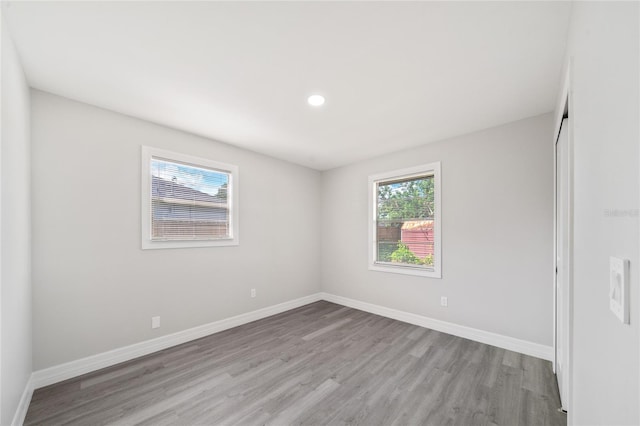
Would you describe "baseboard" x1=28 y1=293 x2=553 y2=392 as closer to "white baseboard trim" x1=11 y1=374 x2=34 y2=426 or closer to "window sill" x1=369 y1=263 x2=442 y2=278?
"white baseboard trim" x1=11 y1=374 x2=34 y2=426

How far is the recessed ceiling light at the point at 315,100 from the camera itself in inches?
96.8

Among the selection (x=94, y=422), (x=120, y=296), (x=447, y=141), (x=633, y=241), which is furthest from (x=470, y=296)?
(x=120, y=296)

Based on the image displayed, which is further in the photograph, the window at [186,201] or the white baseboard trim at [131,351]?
the window at [186,201]

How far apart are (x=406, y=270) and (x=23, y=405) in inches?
159

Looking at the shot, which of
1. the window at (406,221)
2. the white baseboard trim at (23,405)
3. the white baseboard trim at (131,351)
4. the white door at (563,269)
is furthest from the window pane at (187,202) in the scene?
the white door at (563,269)

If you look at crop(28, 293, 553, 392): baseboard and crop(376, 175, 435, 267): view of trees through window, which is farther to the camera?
crop(376, 175, 435, 267): view of trees through window

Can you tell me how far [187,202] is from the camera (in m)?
3.30

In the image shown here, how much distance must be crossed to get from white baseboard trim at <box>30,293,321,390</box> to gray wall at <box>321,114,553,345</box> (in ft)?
7.15

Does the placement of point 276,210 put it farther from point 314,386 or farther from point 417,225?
point 314,386

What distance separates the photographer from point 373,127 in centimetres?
315

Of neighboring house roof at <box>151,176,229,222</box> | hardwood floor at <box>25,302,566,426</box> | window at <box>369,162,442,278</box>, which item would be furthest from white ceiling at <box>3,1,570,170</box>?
hardwood floor at <box>25,302,566,426</box>

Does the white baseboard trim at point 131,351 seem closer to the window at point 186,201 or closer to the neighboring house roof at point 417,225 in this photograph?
the window at point 186,201

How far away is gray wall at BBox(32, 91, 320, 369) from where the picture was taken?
2.34m

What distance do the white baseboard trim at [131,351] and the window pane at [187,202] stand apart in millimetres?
1157
